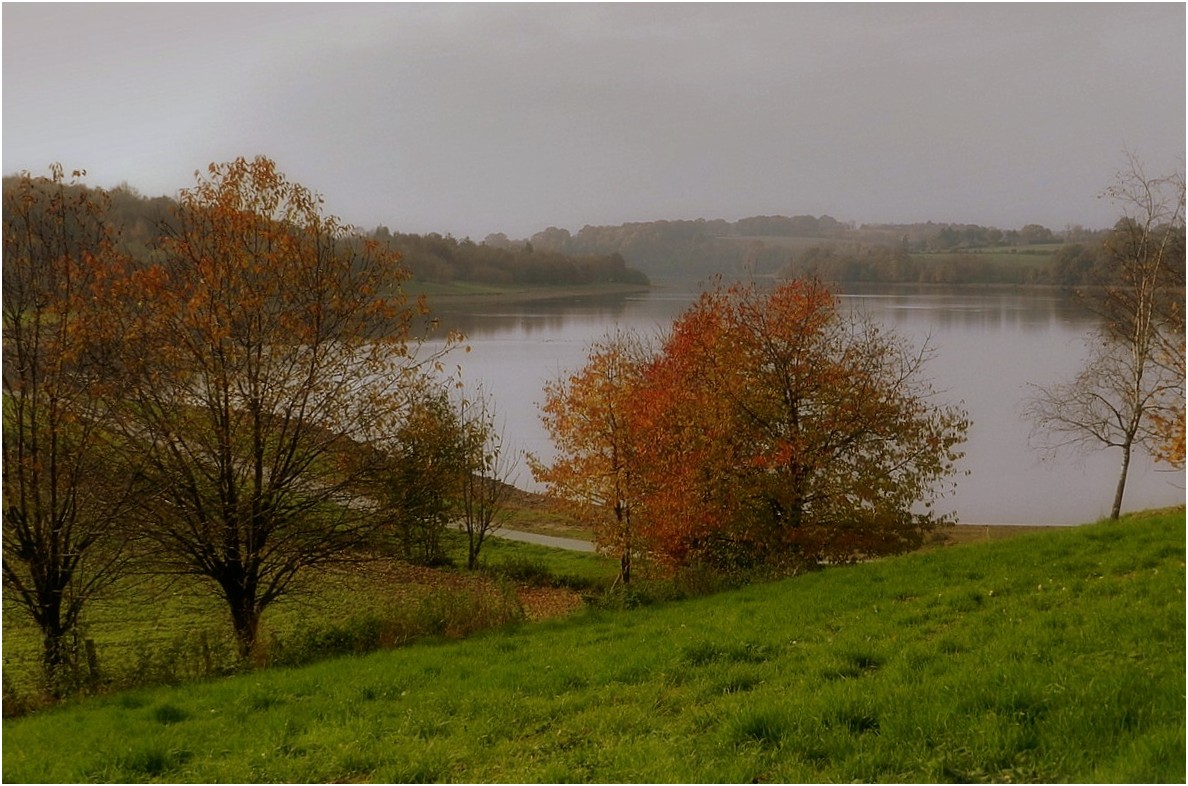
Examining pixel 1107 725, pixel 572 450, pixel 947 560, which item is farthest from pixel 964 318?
pixel 1107 725

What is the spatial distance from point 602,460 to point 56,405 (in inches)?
460

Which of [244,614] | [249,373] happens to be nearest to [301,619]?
[244,614]

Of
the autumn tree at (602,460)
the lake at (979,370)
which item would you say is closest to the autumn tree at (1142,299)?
the lake at (979,370)

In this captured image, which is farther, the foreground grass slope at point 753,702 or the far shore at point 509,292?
the far shore at point 509,292

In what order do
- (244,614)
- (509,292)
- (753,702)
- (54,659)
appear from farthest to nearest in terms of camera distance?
(509,292) → (244,614) → (54,659) → (753,702)

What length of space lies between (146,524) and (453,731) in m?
8.27

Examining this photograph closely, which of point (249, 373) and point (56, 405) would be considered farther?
point (249, 373)

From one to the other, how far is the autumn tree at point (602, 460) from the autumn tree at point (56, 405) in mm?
10486

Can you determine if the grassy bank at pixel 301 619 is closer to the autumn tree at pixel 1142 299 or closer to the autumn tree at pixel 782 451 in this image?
the autumn tree at pixel 782 451

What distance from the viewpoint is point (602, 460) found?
20.9 metres

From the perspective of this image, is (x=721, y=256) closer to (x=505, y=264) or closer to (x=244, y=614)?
(x=505, y=264)

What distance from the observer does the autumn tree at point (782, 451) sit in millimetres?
17406

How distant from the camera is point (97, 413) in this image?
44.4ft

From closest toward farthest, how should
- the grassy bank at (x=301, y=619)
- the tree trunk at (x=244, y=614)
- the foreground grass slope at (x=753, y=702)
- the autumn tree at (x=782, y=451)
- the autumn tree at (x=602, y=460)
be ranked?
the foreground grass slope at (x=753, y=702), the grassy bank at (x=301, y=619), the tree trunk at (x=244, y=614), the autumn tree at (x=782, y=451), the autumn tree at (x=602, y=460)
